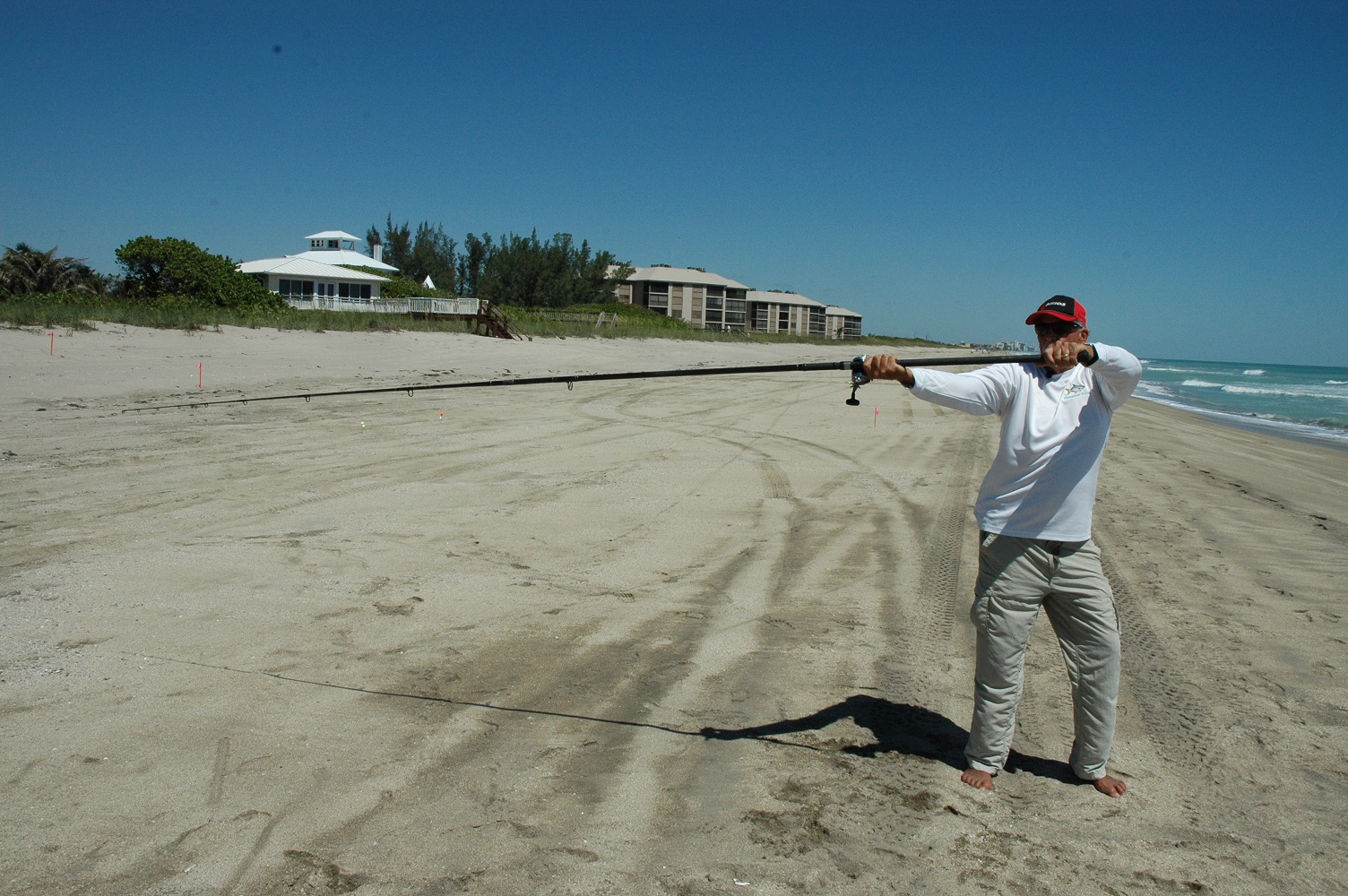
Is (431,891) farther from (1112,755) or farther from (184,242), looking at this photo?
(184,242)

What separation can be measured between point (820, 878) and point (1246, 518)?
7.18m

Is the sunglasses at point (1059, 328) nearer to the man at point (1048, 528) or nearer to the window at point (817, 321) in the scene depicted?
the man at point (1048, 528)

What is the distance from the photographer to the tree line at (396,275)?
29.8 meters

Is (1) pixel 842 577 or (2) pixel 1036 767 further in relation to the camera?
(1) pixel 842 577

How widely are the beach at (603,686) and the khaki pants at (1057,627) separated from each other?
19cm

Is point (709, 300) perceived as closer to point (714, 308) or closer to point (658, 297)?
point (714, 308)

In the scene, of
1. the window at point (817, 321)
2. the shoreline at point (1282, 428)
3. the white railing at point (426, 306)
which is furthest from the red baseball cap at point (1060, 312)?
the window at point (817, 321)

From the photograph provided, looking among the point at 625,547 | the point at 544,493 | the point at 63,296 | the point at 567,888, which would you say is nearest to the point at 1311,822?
the point at 567,888

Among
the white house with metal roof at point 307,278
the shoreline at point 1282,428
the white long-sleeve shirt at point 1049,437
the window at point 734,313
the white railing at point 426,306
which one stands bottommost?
the shoreline at point 1282,428

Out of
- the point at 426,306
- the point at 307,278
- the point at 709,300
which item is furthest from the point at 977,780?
the point at 709,300

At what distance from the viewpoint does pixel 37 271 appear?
32281 millimetres

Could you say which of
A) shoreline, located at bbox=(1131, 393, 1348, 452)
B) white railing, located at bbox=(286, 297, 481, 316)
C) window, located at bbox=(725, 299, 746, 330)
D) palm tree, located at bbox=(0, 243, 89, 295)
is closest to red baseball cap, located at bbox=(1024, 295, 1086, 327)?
shoreline, located at bbox=(1131, 393, 1348, 452)

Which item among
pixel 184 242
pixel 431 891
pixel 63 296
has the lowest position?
pixel 431 891

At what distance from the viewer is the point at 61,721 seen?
3359 mm
